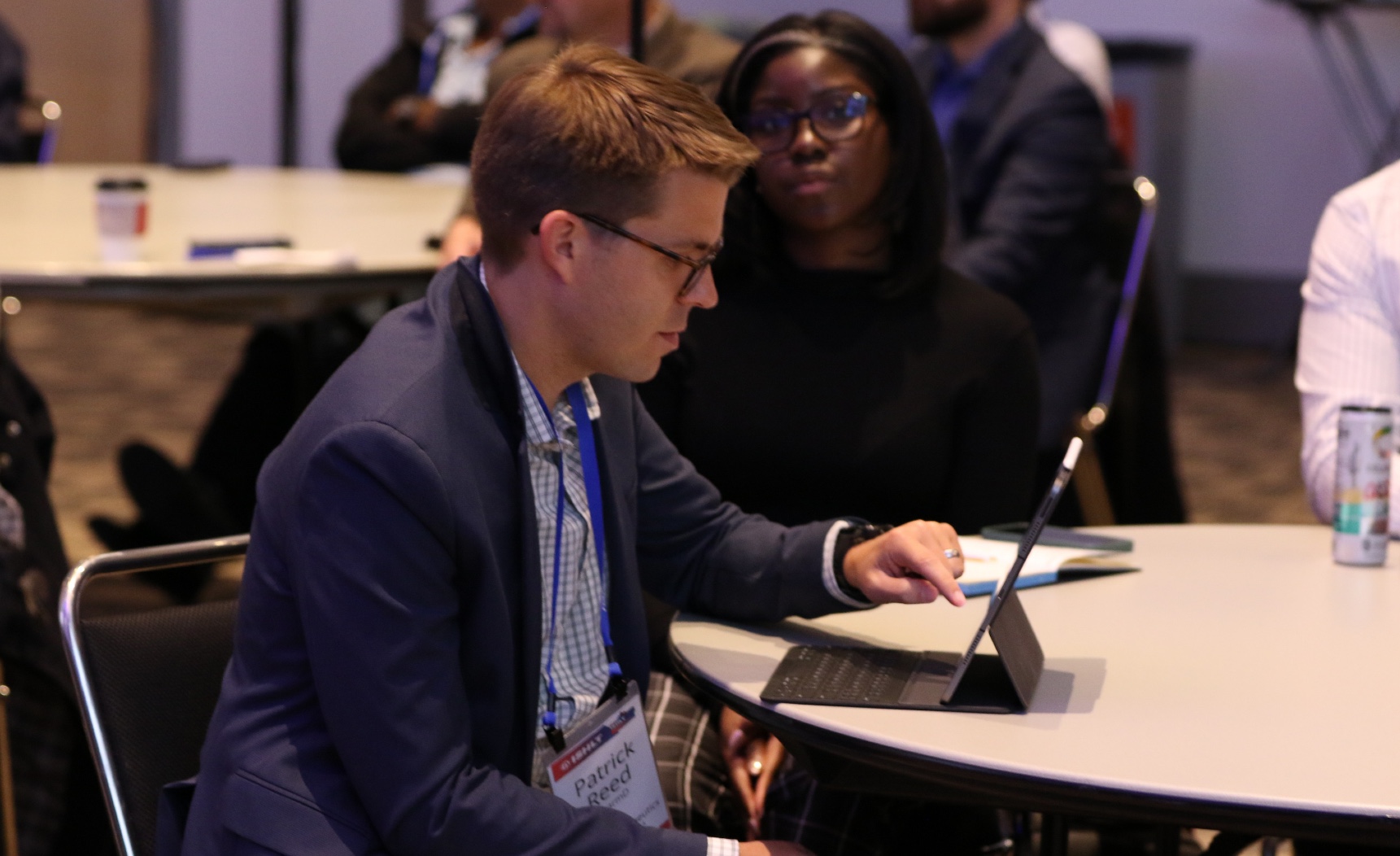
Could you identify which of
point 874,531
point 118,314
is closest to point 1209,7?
point 118,314

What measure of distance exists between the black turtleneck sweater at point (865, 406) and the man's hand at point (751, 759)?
373 mm

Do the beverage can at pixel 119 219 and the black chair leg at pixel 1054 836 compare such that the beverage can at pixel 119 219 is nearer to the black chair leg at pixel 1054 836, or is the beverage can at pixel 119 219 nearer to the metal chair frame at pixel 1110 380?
the metal chair frame at pixel 1110 380

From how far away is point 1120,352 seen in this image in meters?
3.23

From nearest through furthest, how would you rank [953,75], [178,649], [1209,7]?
[178,649]
[953,75]
[1209,7]

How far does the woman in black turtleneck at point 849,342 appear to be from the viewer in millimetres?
2018

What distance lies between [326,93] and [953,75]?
4.65 m

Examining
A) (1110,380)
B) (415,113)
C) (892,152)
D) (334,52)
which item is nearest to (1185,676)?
(892,152)

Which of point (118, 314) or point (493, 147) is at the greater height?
point (493, 147)

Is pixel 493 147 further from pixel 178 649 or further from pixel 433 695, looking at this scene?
pixel 178 649

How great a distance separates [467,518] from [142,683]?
0.43 metres

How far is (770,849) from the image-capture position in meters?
1.29

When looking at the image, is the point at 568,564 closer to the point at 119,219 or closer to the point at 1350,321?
the point at 1350,321

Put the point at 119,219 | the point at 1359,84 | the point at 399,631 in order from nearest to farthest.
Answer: the point at 399,631
the point at 119,219
the point at 1359,84

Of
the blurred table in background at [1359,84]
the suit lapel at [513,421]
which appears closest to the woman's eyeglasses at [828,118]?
the suit lapel at [513,421]
